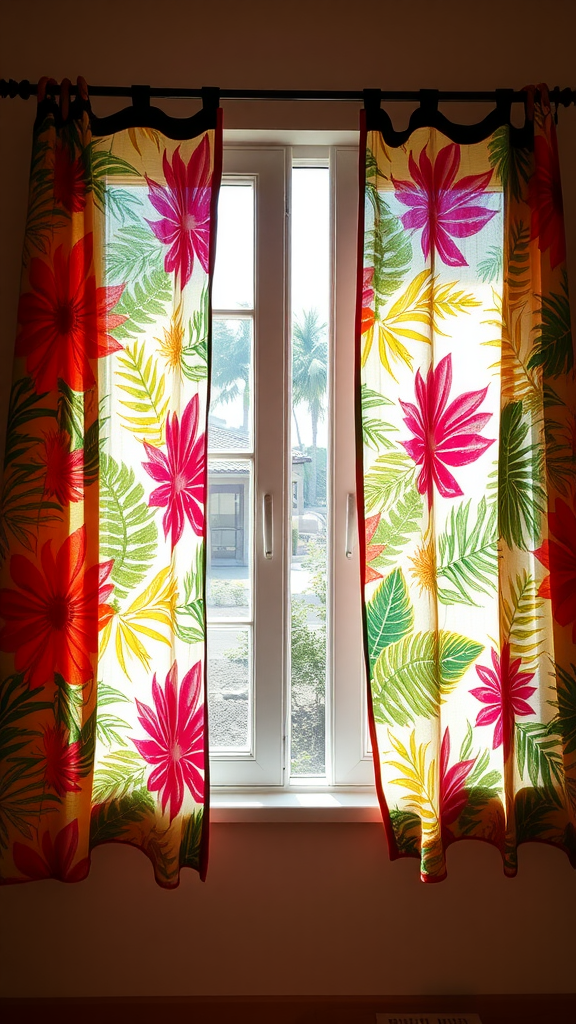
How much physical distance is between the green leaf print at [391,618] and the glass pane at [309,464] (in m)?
0.23

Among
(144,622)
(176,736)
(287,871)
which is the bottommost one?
(287,871)

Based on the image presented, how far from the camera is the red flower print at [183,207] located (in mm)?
1468

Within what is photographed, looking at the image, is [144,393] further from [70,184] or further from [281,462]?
[70,184]

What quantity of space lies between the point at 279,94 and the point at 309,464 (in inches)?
33.2

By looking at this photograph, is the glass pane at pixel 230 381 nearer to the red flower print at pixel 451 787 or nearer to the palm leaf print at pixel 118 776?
the palm leaf print at pixel 118 776

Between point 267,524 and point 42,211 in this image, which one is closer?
point 42,211

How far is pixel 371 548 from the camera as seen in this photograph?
58.5 inches

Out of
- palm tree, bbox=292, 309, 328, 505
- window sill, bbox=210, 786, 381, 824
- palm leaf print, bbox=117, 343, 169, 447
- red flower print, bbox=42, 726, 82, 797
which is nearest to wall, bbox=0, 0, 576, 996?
window sill, bbox=210, 786, 381, 824

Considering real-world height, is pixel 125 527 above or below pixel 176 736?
above

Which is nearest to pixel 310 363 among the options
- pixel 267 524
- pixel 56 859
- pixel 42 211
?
pixel 267 524

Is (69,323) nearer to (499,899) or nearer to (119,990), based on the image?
(119,990)

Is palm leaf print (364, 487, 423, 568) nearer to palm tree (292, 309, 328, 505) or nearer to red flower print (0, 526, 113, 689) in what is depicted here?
palm tree (292, 309, 328, 505)

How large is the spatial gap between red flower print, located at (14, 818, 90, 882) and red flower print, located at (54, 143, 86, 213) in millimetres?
1337

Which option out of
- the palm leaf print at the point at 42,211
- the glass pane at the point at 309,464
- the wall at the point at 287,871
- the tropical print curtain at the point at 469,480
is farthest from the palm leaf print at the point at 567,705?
the palm leaf print at the point at 42,211
